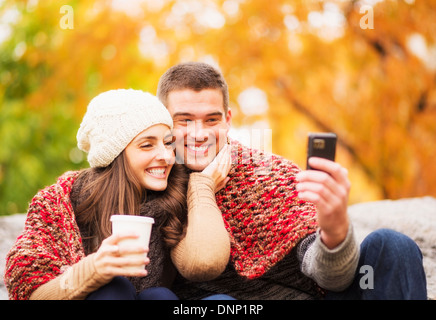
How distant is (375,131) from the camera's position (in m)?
4.93

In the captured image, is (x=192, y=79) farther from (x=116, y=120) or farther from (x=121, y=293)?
(x=121, y=293)

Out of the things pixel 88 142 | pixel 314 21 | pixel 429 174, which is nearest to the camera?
pixel 88 142

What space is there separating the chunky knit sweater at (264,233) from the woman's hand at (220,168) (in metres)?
0.06

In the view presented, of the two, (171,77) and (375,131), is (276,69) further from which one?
(171,77)

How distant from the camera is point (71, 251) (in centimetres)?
199

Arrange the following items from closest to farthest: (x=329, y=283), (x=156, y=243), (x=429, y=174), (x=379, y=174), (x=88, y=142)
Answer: (x=329, y=283), (x=156, y=243), (x=88, y=142), (x=429, y=174), (x=379, y=174)

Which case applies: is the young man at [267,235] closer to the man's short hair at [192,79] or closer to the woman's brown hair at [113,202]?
the man's short hair at [192,79]

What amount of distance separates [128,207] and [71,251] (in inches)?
12.7

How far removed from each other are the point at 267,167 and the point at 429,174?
3.13m

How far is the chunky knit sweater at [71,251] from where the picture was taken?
176 centimetres

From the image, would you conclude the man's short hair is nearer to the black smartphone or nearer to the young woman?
the young woman

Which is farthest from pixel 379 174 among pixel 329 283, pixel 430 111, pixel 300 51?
pixel 329 283

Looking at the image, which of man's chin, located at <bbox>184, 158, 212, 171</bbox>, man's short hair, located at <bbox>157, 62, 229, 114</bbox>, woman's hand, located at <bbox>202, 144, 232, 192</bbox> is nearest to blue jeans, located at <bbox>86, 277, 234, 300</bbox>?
woman's hand, located at <bbox>202, 144, 232, 192</bbox>

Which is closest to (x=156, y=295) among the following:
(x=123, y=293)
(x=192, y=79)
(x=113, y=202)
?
(x=123, y=293)
